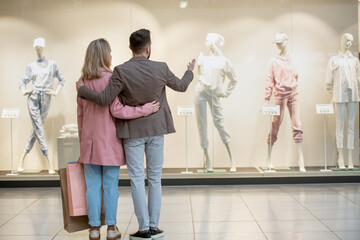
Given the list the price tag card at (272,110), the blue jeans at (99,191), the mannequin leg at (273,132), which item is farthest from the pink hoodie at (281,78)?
the blue jeans at (99,191)

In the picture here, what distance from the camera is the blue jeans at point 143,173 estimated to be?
12.1 feet

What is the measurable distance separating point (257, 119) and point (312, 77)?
93 cm

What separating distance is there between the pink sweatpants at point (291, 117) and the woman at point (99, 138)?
342 cm

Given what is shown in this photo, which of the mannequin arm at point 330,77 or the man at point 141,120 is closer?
the man at point 141,120

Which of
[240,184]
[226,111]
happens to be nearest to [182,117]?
[226,111]

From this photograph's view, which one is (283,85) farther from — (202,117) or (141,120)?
(141,120)

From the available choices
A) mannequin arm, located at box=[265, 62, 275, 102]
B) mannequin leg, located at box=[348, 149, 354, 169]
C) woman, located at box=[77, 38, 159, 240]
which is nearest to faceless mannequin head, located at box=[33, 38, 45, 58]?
mannequin arm, located at box=[265, 62, 275, 102]

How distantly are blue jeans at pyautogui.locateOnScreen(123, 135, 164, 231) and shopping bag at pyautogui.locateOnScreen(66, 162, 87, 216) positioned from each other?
378 millimetres

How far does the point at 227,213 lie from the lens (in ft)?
16.0

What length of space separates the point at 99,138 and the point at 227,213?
174cm

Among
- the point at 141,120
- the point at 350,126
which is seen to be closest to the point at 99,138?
the point at 141,120

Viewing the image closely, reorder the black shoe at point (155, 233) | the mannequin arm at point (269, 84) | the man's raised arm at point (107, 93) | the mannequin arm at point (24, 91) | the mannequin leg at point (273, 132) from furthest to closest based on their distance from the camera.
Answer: the mannequin leg at point (273, 132) → the mannequin arm at point (269, 84) → the mannequin arm at point (24, 91) → the black shoe at point (155, 233) → the man's raised arm at point (107, 93)

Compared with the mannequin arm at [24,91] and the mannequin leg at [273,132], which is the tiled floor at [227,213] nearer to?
the mannequin leg at [273,132]

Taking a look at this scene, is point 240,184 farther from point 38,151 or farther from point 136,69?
point 136,69
